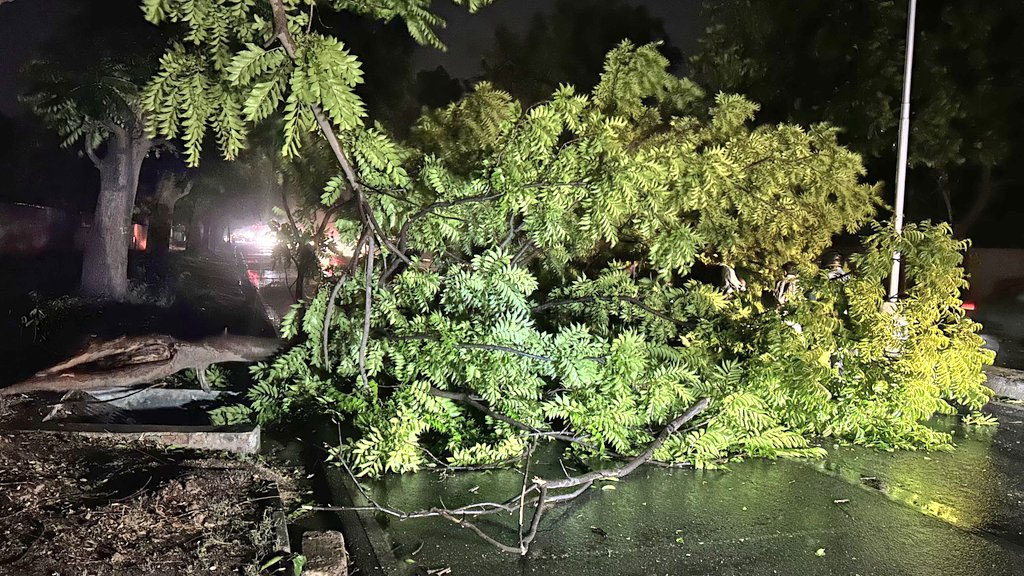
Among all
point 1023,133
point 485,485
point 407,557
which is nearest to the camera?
point 407,557

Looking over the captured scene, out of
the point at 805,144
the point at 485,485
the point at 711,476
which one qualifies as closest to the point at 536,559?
the point at 485,485

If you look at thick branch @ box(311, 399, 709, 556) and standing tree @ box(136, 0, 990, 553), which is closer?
thick branch @ box(311, 399, 709, 556)

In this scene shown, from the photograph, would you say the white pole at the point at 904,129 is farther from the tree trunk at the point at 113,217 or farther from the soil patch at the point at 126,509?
the tree trunk at the point at 113,217

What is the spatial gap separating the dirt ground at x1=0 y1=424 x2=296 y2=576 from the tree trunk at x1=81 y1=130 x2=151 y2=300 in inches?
606

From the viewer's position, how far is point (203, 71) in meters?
4.50

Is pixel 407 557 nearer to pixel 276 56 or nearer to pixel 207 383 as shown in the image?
pixel 276 56

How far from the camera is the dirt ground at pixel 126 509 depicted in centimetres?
382

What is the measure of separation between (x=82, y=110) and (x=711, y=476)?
16.1 m

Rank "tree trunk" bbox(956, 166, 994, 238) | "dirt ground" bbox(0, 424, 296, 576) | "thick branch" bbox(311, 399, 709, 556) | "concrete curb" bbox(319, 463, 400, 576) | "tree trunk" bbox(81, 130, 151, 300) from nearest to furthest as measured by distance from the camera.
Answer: "dirt ground" bbox(0, 424, 296, 576) → "concrete curb" bbox(319, 463, 400, 576) → "thick branch" bbox(311, 399, 709, 556) → "tree trunk" bbox(956, 166, 994, 238) → "tree trunk" bbox(81, 130, 151, 300)

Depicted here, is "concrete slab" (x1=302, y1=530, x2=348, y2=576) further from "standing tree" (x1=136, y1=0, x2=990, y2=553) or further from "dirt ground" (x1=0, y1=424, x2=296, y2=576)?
"standing tree" (x1=136, y1=0, x2=990, y2=553)

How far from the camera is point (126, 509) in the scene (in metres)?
4.45

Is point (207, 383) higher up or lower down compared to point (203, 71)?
lower down

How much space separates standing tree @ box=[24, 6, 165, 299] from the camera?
1503cm

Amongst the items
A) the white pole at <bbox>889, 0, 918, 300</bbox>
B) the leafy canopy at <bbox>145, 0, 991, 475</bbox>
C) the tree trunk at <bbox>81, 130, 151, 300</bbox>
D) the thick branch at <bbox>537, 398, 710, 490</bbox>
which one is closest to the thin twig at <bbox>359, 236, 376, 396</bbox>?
the leafy canopy at <bbox>145, 0, 991, 475</bbox>
